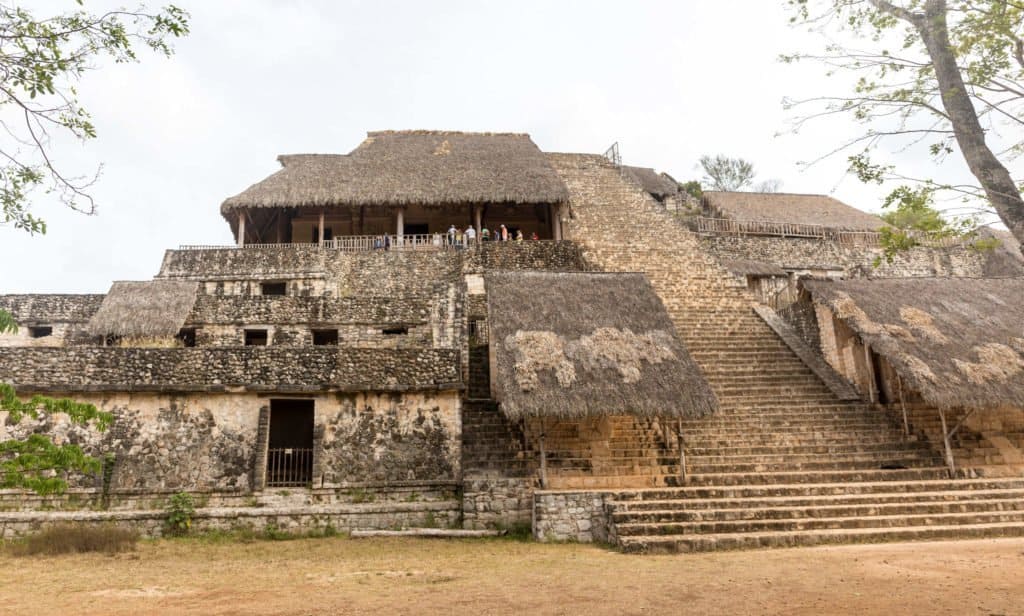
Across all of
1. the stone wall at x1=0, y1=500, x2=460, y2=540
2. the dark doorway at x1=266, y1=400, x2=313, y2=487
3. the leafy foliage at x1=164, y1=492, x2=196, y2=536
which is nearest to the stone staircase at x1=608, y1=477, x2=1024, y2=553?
the stone wall at x1=0, y1=500, x2=460, y2=540

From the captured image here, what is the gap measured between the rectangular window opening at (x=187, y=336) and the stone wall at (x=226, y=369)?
4.30 meters

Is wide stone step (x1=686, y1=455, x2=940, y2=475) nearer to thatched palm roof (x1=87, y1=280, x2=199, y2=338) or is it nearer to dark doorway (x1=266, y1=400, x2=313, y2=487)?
dark doorway (x1=266, y1=400, x2=313, y2=487)

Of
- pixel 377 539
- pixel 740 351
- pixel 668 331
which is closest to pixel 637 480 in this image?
pixel 668 331

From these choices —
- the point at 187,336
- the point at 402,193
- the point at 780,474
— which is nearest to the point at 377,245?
the point at 402,193

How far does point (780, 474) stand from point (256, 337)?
10.4 m

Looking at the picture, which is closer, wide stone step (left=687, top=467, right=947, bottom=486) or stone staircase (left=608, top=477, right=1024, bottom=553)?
stone staircase (left=608, top=477, right=1024, bottom=553)

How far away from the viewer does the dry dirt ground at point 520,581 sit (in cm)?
477

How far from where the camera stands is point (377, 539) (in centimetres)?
811

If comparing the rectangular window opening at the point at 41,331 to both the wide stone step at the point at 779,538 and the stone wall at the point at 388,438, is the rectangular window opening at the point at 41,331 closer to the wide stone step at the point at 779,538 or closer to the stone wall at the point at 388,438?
the stone wall at the point at 388,438

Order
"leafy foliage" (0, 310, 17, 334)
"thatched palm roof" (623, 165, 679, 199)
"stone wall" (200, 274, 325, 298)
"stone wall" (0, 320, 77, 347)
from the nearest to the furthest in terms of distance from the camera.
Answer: "leafy foliage" (0, 310, 17, 334)
"stone wall" (0, 320, 77, 347)
"stone wall" (200, 274, 325, 298)
"thatched palm roof" (623, 165, 679, 199)

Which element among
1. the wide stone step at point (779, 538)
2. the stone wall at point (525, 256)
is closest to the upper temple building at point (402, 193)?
the stone wall at point (525, 256)

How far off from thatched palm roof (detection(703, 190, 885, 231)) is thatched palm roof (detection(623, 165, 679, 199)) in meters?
1.80

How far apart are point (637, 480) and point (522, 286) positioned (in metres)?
3.62

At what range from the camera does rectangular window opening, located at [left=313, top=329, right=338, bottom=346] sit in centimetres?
1341
